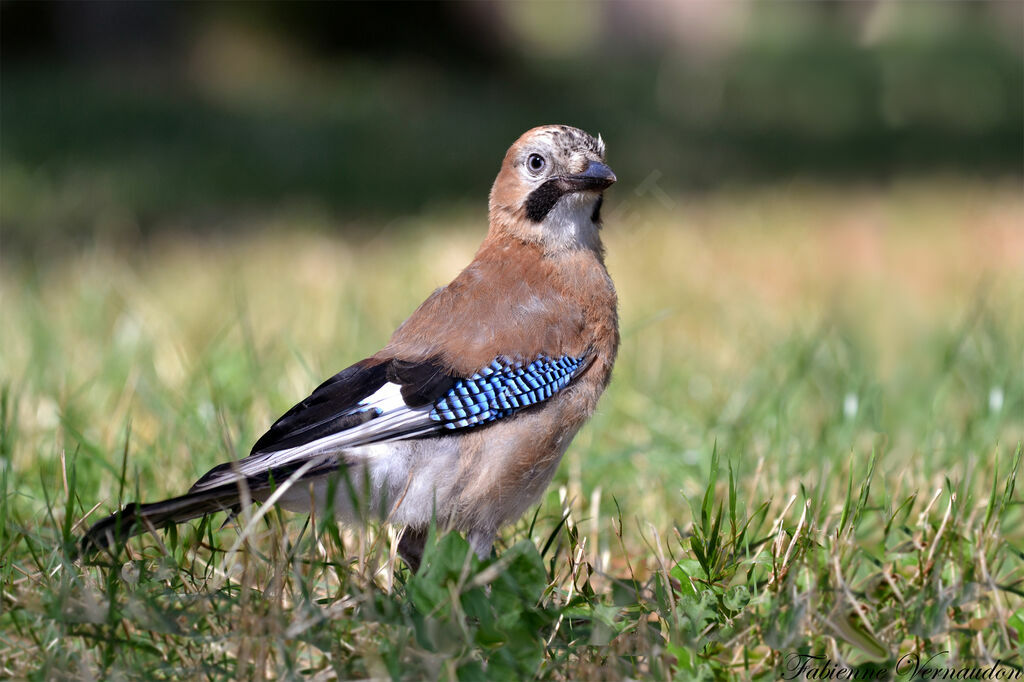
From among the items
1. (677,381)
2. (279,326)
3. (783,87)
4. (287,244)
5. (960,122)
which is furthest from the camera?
(783,87)

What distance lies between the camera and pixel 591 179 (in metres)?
3.34

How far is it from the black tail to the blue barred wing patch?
0.55m

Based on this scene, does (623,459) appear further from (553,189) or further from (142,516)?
(142,516)

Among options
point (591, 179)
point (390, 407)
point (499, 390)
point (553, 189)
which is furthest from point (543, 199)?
point (390, 407)

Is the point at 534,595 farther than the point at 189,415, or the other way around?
the point at 189,415

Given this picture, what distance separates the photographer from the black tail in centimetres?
254

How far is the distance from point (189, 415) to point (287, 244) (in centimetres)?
328

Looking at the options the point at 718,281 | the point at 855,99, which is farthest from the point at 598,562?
the point at 855,99

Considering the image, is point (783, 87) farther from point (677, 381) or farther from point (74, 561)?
point (74, 561)

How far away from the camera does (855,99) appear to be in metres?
12.9

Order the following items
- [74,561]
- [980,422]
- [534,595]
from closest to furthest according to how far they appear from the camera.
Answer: [534,595], [74,561], [980,422]

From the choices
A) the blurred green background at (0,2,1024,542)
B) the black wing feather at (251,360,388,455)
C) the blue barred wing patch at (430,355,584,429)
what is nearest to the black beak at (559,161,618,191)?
the blue barred wing patch at (430,355,584,429)

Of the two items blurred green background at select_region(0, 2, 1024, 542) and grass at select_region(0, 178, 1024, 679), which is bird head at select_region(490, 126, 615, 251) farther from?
blurred green background at select_region(0, 2, 1024, 542)

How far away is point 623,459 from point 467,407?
1.22m
